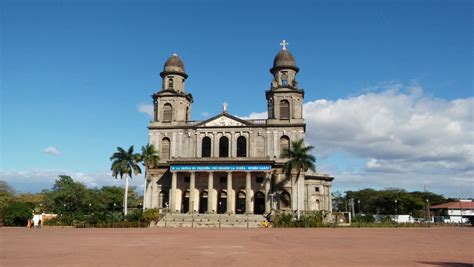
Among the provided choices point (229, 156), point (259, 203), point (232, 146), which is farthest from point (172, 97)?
point (259, 203)

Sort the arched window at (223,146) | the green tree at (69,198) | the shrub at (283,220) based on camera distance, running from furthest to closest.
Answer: the green tree at (69,198) → the arched window at (223,146) → the shrub at (283,220)

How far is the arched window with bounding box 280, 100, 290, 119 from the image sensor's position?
2389 inches

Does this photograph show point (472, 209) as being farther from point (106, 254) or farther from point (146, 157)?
point (106, 254)

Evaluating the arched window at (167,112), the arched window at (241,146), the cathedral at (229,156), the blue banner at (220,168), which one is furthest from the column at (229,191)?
the arched window at (167,112)

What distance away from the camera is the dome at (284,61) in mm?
61316

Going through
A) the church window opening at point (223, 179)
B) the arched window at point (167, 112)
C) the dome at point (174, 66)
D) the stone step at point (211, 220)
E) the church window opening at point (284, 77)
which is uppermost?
the dome at point (174, 66)

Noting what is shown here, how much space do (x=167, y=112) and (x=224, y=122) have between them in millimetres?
8449

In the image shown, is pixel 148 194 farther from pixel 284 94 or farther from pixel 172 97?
pixel 284 94

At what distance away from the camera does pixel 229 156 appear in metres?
59.3

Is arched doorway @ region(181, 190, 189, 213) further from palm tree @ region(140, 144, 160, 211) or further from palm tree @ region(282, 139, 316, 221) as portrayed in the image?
palm tree @ region(282, 139, 316, 221)

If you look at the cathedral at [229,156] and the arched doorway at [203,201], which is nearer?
the cathedral at [229,156]

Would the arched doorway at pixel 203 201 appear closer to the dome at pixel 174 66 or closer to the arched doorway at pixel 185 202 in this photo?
the arched doorway at pixel 185 202

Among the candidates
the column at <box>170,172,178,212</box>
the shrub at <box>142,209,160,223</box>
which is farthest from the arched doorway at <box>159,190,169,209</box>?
the shrub at <box>142,209,160,223</box>

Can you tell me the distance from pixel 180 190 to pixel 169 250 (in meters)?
38.8
